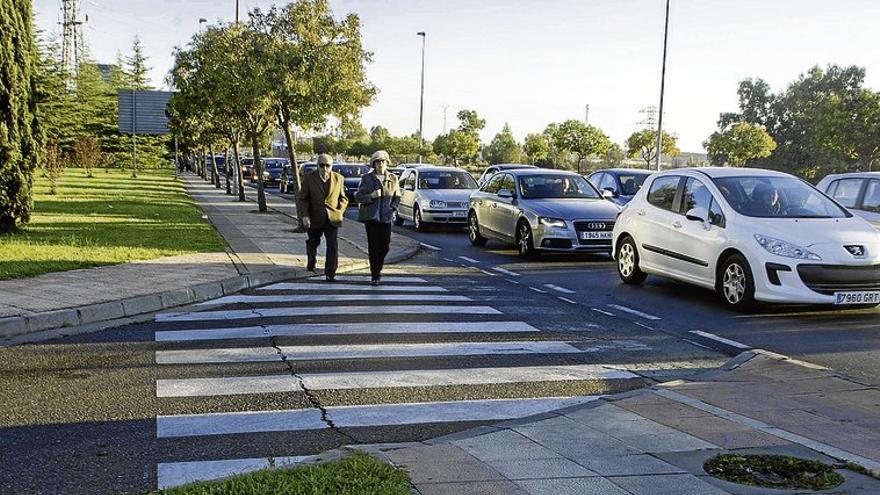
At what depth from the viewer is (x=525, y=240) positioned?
15.6 meters

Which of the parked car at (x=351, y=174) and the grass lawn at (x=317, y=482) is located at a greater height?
the parked car at (x=351, y=174)

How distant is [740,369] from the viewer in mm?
6824

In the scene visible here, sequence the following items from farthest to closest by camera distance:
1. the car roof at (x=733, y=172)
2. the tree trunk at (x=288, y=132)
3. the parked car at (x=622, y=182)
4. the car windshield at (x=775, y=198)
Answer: the parked car at (x=622, y=182) → the tree trunk at (x=288, y=132) → the car roof at (x=733, y=172) → the car windshield at (x=775, y=198)

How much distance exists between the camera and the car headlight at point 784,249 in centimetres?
916

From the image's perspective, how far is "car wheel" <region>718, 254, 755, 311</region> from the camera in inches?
376

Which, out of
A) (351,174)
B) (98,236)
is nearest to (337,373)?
(98,236)

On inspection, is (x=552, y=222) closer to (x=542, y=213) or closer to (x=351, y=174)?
(x=542, y=213)

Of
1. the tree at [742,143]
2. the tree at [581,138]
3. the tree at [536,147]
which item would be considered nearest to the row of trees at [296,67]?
the tree at [581,138]

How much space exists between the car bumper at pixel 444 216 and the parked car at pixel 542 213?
270cm

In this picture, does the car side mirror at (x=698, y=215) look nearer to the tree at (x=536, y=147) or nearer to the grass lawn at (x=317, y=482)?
the grass lawn at (x=317, y=482)

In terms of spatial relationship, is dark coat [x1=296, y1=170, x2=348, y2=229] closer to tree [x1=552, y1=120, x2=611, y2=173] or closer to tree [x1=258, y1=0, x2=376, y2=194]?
tree [x1=258, y1=0, x2=376, y2=194]

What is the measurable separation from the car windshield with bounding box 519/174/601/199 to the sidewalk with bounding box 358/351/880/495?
10330mm

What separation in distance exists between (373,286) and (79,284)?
381cm

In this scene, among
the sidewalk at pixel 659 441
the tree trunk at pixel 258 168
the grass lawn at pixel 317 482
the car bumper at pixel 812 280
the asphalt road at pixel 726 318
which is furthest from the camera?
the tree trunk at pixel 258 168
